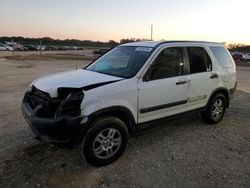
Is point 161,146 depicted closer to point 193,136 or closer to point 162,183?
point 193,136

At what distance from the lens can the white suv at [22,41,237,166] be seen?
12.0 ft

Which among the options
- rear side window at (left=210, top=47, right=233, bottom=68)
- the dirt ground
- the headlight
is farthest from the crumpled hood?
rear side window at (left=210, top=47, right=233, bottom=68)

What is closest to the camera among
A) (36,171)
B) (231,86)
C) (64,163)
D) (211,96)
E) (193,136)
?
(36,171)

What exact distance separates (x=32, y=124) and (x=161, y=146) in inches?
88.1

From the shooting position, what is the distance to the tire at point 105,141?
12.4 feet

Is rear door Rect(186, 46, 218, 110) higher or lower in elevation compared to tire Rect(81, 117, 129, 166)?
higher

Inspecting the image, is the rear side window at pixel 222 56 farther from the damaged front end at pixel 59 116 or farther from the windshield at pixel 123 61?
the damaged front end at pixel 59 116

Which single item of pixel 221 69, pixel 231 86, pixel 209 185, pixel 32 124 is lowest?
pixel 209 185

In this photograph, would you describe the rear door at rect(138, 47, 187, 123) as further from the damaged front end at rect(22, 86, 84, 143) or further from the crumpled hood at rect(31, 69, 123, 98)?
the damaged front end at rect(22, 86, 84, 143)

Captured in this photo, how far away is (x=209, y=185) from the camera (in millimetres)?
3572

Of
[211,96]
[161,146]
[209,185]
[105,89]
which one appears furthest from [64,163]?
[211,96]

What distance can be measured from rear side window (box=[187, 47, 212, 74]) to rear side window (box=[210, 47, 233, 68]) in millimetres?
345

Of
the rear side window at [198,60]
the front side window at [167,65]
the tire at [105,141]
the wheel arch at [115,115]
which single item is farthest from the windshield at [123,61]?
the rear side window at [198,60]

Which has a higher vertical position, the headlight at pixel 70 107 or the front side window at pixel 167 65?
the front side window at pixel 167 65
